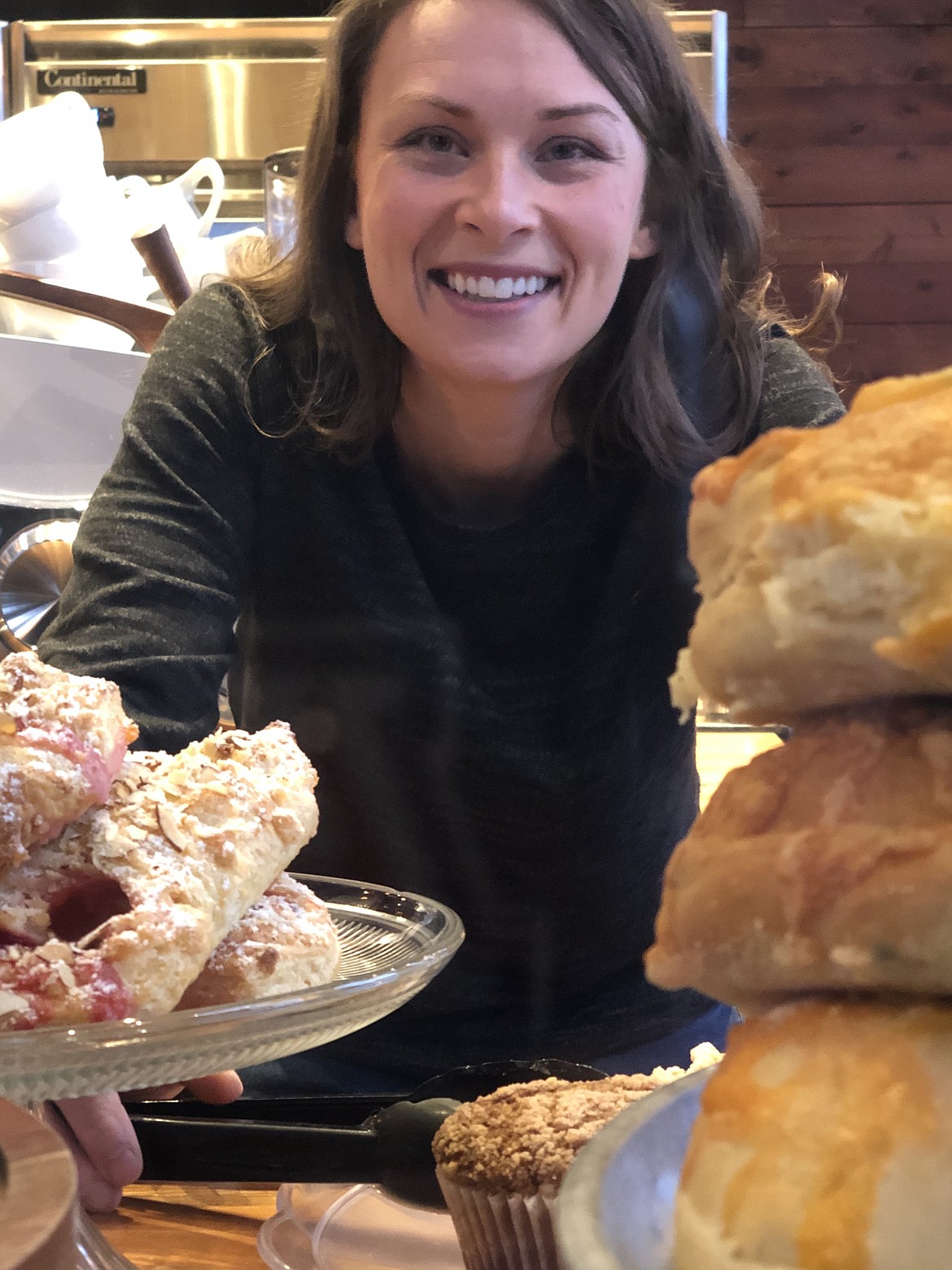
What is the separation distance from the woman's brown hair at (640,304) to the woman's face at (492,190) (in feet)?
0.23

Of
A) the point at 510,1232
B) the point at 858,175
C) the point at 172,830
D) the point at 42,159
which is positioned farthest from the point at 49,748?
the point at 858,175

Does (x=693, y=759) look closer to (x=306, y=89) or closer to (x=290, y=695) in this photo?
(x=290, y=695)

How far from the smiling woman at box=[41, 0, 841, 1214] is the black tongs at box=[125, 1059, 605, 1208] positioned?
51cm

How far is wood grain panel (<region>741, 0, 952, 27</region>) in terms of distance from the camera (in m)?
3.90

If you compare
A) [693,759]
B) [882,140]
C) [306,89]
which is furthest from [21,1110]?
[882,140]

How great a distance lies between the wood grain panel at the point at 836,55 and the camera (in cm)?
393

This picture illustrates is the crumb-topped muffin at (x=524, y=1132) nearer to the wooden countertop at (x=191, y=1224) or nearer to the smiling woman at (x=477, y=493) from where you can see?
the wooden countertop at (x=191, y=1224)

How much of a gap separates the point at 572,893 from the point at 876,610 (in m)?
0.94

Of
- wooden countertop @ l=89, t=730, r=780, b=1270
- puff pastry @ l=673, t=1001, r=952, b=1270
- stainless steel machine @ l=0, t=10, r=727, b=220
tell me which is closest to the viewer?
puff pastry @ l=673, t=1001, r=952, b=1270

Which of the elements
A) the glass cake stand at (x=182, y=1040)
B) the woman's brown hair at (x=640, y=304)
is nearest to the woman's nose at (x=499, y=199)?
the woman's brown hair at (x=640, y=304)

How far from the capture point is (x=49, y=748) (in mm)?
577

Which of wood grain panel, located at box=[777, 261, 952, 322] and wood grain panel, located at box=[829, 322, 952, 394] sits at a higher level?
wood grain panel, located at box=[777, 261, 952, 322]

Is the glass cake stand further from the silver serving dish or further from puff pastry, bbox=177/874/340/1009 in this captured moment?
the silver serving dish

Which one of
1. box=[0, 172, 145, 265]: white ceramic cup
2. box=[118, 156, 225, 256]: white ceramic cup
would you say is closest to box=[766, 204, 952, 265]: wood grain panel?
box=[118, 156, 225, 256]: white ceramic cup
